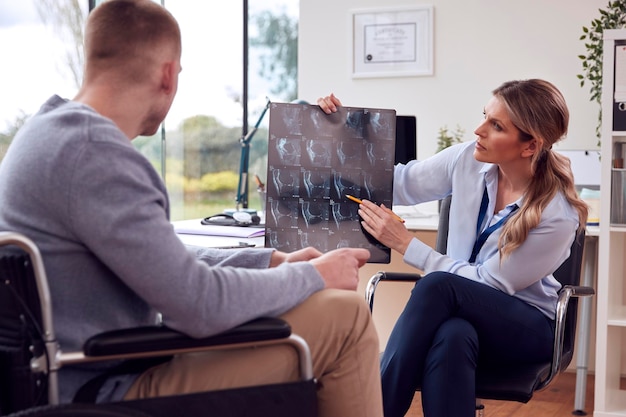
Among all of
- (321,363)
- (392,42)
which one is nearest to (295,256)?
(321,363)

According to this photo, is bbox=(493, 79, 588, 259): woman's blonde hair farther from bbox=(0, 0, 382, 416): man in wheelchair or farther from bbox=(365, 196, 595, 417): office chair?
bbox=(0, 0, 382, 416): man in wheelchair

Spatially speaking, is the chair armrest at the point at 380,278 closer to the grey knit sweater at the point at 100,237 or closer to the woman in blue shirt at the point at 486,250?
the woman in blue shirt at the point at 486,250

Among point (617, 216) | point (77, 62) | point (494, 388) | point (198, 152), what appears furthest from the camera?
point (198, 152)

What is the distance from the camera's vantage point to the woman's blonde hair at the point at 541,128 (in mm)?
→ 2299

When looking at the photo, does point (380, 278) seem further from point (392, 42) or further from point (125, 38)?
point (392, 42)

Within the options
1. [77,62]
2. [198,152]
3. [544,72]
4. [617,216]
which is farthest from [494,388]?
[198,152]

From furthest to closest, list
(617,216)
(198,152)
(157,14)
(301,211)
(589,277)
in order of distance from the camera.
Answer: (198,152) → (589,277) → (617,216) → (301,211) → (157,14)

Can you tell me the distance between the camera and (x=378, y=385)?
61.7 inches

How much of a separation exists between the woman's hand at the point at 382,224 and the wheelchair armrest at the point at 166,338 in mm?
923

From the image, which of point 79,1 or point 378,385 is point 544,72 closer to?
point 79,1

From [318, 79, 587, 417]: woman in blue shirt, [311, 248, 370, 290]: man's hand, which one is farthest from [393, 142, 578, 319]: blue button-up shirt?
[311, 248, 370, 290]: man's hand

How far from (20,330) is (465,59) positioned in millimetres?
3521

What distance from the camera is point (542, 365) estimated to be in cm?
219

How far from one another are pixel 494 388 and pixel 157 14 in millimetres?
1164
